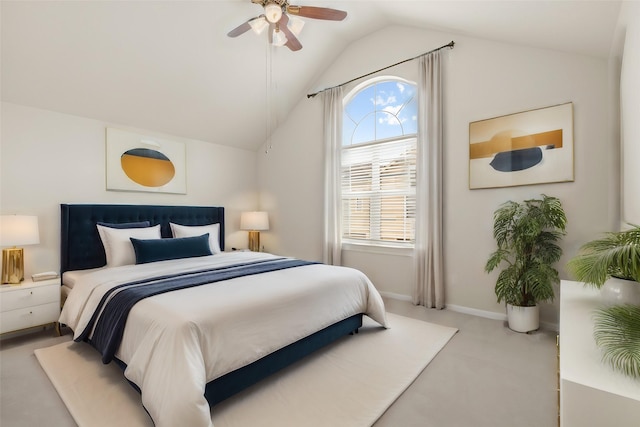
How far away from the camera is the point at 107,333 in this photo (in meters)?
2.08

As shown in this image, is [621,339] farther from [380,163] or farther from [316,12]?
[380,163]

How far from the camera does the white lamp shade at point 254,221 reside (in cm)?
498

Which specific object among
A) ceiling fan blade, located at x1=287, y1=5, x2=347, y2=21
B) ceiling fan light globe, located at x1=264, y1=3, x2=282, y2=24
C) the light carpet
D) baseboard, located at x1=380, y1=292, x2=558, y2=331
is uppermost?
ceiling fan blade, located at x1=287, y1=5, x2=347, y2=21

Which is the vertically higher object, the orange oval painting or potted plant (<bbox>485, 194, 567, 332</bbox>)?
the orange oval painting

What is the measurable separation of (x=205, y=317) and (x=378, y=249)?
2887 mm

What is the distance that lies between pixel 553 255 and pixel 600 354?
2170mm

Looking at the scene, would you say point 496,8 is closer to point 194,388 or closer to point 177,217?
point 194,388

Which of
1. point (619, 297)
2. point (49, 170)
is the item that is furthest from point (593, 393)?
point (49, 170)

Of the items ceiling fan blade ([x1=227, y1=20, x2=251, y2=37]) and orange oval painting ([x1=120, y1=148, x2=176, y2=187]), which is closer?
ceiling fan blade ([x1=227, y1=20, x2=251, y2=37])

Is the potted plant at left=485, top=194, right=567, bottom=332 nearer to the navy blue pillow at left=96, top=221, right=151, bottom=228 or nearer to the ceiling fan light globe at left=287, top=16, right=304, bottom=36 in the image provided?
the ceiling fan light globe at left=287, top=16, right=304, bottom=36

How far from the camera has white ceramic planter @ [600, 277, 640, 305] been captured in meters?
1.30

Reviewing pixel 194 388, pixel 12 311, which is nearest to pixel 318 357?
pixel 194 388

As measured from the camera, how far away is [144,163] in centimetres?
407

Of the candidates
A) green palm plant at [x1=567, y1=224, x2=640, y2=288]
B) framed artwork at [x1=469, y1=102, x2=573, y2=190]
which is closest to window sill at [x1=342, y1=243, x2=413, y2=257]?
framed artwork at [x1=469, y1=102, x2=573, y2=190]
